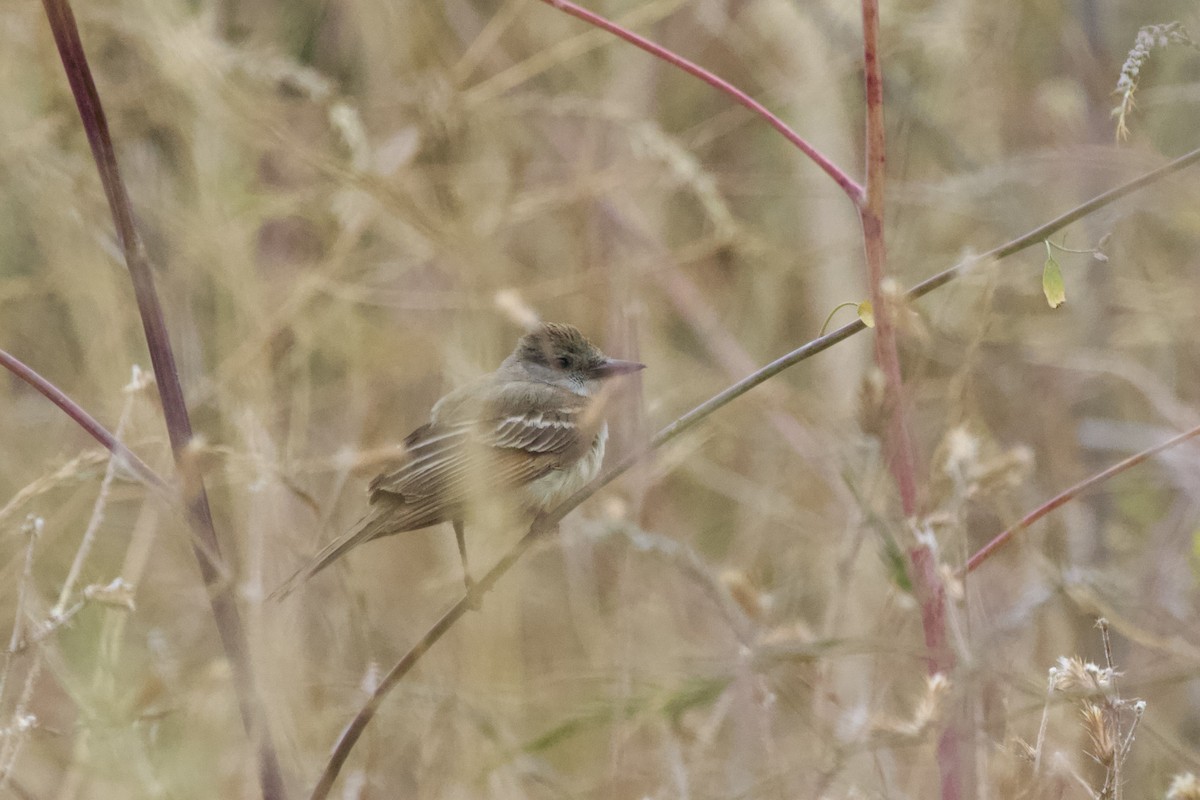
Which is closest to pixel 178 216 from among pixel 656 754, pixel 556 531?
pixel 556 531

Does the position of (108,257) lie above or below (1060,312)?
above

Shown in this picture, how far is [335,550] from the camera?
2580mm

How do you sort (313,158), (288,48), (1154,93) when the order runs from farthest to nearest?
1. (288,48)
2. (1154,93)
3. (313,158)

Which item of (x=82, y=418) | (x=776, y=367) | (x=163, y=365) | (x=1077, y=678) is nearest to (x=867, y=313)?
(x=776, y=367)

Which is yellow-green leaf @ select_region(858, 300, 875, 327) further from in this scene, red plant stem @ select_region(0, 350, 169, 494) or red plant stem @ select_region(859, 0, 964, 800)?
red plant stem @ select_region(0, 350, 169, 494)

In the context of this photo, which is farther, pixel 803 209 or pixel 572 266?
pixel 803 209

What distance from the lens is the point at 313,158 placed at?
301 centimetres

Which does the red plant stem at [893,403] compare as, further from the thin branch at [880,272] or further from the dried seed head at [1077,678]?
the dried seed head at [1077,678]

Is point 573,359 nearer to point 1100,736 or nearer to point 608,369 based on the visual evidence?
point 608,369

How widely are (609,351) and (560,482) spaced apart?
1.83 feet

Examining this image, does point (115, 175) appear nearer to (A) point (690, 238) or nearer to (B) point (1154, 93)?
(B) point (1154, 93)

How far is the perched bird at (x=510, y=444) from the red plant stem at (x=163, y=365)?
76cm

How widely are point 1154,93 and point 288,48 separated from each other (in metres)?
2.94

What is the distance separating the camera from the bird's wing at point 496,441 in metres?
3.12
